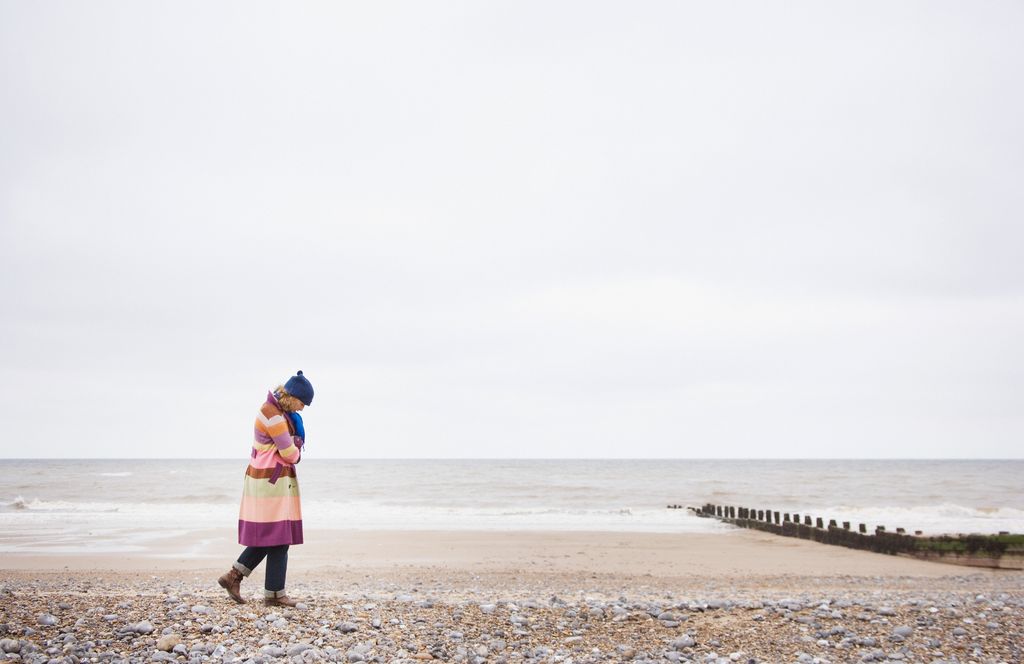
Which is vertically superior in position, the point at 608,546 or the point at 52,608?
the point at 52,608

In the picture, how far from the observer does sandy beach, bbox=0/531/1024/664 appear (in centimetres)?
628

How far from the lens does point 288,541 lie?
735cm

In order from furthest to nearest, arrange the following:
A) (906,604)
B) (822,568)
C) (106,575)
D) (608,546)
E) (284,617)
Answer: (608,546)
(822,568)
(106,575)
(906,604)
(284,617)

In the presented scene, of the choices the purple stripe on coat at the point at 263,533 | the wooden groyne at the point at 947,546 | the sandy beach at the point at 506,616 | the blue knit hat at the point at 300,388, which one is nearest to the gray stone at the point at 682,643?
the sandy beach at the point at 506,616

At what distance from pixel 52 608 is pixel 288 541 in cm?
228

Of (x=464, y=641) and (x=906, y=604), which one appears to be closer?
(x=464, y=641)

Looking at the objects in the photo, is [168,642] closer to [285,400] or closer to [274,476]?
[274,476]

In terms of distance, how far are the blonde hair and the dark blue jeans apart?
54.4 inches

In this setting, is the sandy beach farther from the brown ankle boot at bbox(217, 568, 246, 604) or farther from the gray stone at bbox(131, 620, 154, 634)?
the brown ankle boot at bbox(217, 568, 246, 604)

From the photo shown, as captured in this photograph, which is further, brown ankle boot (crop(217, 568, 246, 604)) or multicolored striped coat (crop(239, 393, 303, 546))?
brown ankle boot (crop(217, 568, 246, 604))

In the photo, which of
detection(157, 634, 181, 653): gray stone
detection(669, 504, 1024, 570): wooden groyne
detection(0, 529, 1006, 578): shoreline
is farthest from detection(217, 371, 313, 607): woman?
detection(669, 504, 1024, 570): wooden groyne

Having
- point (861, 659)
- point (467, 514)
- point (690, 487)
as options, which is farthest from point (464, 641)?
point (690, 487)

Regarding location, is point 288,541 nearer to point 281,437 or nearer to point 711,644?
point 281,437

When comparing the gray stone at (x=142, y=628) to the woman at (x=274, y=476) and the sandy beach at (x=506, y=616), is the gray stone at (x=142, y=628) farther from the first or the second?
the woman at (x=274, y=476)
